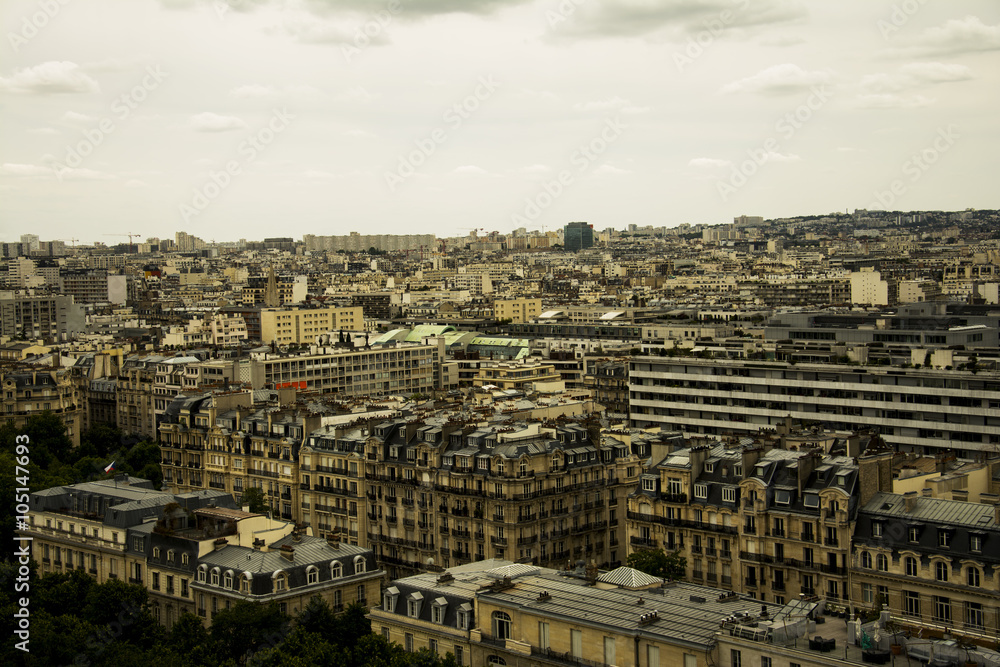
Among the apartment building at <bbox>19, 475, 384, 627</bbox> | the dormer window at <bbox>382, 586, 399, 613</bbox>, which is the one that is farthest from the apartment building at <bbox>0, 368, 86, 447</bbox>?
the dormer window at <bbox>382, 586, 399, 613</bbox>

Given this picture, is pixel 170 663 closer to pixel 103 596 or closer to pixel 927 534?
pixel 103 596

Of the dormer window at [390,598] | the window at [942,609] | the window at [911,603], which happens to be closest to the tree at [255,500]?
the dormer window at [390,598]

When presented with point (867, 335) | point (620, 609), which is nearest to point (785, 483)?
→ point (620, 609)

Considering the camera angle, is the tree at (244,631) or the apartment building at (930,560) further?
the tree at (244,631)

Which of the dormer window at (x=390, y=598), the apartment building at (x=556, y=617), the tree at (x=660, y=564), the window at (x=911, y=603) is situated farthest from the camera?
the tree at (x=660, y=564)

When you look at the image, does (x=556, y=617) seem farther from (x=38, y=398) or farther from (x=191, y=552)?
(x=38, y=398)

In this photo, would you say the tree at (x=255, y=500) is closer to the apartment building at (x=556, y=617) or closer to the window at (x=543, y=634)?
the apartment building at (x=556, y=617)
